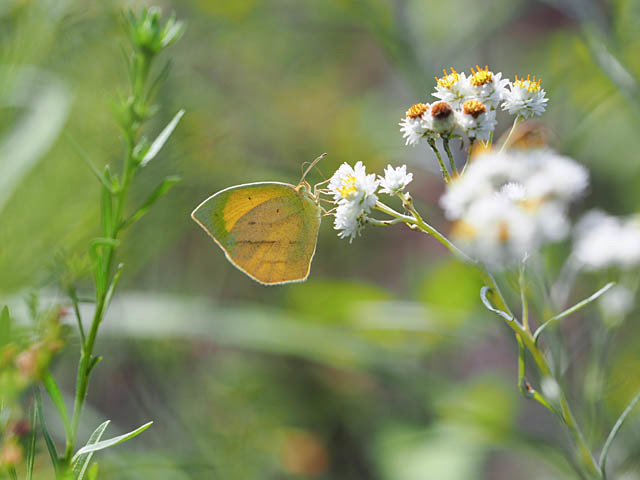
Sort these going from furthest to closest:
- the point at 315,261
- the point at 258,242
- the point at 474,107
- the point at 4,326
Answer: the point at 315,261 → the point at 258,242 → the point at 474,107 → the point at 4,326

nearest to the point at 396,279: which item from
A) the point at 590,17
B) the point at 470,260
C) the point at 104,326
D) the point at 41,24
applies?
the point at 104,326

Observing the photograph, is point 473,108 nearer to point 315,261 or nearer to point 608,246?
point 608,246

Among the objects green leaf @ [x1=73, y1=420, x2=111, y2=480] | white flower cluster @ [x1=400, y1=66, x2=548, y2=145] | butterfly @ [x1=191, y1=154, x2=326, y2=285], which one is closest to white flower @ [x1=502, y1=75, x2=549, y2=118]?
white flower cluster @ [x1=400, y1=66, x2=548, y2=145]

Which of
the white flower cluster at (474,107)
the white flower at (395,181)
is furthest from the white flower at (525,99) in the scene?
the white flower at (395,181)

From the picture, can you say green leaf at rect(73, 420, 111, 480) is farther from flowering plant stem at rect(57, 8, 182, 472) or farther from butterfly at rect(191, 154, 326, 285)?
butterfly at rect(191, 154, 326, 285)

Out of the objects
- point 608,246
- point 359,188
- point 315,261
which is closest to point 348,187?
point 359,188
